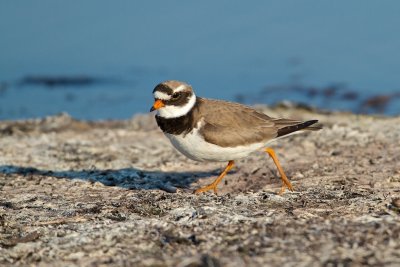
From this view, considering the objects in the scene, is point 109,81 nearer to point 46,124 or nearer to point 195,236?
point 46,124

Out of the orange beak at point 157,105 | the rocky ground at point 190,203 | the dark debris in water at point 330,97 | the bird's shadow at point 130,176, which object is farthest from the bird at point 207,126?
the dark debris in water at point 330,97

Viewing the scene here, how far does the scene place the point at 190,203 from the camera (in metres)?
6.98

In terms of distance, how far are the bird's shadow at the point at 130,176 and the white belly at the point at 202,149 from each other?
88 cm

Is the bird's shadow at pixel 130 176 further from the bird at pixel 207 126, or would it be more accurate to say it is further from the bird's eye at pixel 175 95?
the bird's eye at pixel 175 95

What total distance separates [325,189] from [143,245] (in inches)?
107

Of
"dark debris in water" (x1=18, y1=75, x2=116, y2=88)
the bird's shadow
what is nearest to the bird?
the bird's shadow

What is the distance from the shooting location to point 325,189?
300 inches

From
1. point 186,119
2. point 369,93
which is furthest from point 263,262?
point 369,93

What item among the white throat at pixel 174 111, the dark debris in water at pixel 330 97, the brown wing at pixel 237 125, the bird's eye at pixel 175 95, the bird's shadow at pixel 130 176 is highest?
the bird's eye at pixel 175 95

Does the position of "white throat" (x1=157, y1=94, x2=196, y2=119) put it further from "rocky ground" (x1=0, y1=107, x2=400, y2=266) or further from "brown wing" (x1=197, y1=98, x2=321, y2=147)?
"rocky ground" (x1=0, y1=107, x2=400, y2=266)

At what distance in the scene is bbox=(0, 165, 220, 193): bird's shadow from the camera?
28.3 ft

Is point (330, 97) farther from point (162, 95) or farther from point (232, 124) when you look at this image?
point (162, 95)

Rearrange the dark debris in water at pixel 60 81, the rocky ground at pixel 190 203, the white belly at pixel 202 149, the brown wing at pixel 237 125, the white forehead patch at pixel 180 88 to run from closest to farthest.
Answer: the rocky ground at pixel 190 203 < the white belly at pixel 202 149 < the brown wing at pixel 237 125 < the white forehead patch at pixel 180 88 < the dark debris in water at pixel 60 81

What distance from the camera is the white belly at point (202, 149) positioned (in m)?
7.39
